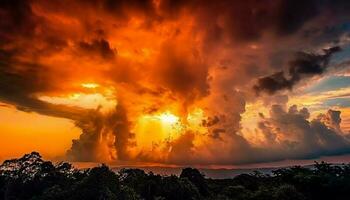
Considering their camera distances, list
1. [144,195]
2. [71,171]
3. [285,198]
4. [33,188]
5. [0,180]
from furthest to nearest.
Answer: [71,171]
[0,180]
[33,188]
[144,195]
[285,198]

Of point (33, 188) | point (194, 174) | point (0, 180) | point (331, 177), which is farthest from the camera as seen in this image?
point (0, 180)

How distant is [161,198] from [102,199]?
8.99 meters

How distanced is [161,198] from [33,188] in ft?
137

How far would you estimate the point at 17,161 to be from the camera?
357ft

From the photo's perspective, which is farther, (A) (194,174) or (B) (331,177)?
(A) (194,174)

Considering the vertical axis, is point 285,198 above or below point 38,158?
below

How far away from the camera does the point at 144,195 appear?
63438 mm

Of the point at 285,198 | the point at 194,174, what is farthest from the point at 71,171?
the point at 285,198

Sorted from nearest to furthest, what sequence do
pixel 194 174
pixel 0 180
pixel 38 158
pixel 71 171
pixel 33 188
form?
1. pixel 194 174
2. pixel 33 188
3. pixel 0 180
4. pixel 71 171
5. pixel 38 158

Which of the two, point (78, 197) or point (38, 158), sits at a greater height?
point (38, 158)

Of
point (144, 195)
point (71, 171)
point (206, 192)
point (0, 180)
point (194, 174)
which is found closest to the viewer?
point (144, 195)

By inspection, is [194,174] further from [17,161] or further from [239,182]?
[17,161]

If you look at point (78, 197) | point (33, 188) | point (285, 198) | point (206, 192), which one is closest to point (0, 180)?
point (33, 188)

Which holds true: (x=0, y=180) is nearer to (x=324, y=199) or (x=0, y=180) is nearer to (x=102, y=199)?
(x=102, y=199)
